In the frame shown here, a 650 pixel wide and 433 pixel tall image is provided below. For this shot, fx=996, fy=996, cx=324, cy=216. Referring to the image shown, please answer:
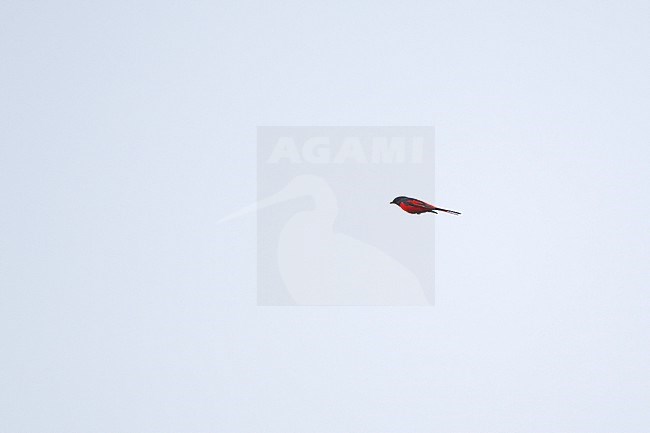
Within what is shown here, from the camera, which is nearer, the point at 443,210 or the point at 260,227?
the point at 443,210

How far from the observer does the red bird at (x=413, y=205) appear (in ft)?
45.1

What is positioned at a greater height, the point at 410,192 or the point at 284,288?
the point at 410,192

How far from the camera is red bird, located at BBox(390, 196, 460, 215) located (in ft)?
45.1

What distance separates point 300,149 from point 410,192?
169 centimetres

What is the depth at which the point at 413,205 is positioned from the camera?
45.3 feet

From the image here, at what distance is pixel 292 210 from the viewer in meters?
14.6

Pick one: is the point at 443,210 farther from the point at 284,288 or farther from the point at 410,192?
the point at 284,288

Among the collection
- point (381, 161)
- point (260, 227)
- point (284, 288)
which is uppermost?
point (381, 161)

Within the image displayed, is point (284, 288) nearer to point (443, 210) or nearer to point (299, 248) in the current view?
point (299, 248)

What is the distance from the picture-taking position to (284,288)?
14344 mm

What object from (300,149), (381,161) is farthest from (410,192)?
(300,149)

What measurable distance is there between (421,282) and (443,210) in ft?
4.24

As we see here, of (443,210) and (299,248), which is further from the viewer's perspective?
(299,248)

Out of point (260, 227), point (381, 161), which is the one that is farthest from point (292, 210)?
point (381, 161)
